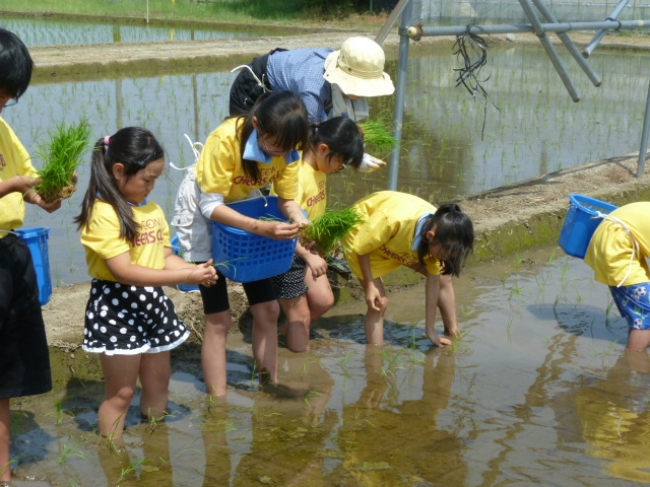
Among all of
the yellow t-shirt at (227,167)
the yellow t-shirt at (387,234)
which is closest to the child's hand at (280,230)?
the yellow t-shirt at (227,167)

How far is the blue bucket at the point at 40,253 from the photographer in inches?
123

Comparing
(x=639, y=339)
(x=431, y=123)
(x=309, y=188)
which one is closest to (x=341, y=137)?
(x=309, y=188)

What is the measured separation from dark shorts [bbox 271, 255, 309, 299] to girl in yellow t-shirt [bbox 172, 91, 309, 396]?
15.4 inches

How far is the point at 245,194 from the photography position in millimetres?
3748

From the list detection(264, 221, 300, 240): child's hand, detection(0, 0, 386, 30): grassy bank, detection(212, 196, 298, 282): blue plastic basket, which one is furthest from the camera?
detection(0, 0, 386, 30): grassy bank

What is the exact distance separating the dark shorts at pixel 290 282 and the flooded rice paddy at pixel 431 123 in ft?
4.25

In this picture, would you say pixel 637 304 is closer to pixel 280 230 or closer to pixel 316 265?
pixel 316 265

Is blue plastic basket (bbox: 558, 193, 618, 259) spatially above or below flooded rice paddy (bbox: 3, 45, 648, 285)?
above

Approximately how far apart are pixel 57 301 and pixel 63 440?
3.22 ft

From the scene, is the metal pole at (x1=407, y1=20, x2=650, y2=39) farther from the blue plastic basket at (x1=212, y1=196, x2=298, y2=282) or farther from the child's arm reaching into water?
the child's arm reaching into water

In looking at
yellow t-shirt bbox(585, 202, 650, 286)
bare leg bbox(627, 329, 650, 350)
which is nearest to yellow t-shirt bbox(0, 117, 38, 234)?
yellow t-shirt bbox(585, 202, 650, 286)

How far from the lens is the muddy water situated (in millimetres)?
3180

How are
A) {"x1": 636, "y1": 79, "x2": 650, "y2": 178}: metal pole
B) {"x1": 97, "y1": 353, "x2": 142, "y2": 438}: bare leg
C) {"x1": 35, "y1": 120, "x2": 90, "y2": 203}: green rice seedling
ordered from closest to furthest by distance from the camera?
{"x1": 35, "y1": 120, "x2": 90, "y2": 203}: green rice seedling, {"x1": 97, "y1": 353, "x2": 142, "y2": 438}: bare leg, {"x1": 636, "y1": 79, "x2": 650, "y2": 178}: metal pole

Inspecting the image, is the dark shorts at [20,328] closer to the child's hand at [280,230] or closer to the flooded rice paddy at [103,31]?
the child's hand at [280,230]
